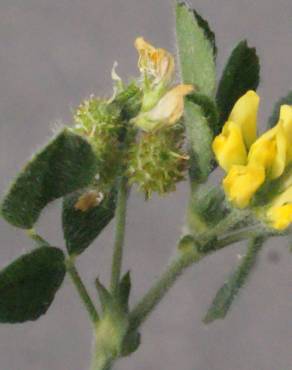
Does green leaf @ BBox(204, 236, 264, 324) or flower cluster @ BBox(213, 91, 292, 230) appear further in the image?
green leaf @ BBox(204, 236, 264, 324)

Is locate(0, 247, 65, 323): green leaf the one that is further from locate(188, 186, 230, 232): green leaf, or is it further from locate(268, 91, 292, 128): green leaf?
locate(268, 91, 292, 128): green leaf

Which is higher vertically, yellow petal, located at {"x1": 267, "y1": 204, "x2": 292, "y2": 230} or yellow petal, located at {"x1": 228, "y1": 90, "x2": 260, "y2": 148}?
yellow petal, located at {"x1": 228, "y1": 90, "x2": 260, "y2": 148}

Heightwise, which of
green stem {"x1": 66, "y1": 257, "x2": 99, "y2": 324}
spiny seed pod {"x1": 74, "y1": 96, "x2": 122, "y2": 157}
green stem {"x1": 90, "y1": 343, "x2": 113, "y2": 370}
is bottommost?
green stem {"x1": 90, "y1": 343, "x2": 113, "y2": 370}

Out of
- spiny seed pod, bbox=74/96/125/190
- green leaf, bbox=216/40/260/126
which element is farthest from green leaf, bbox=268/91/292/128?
spiny seed pod, bbox=74/96/125/190

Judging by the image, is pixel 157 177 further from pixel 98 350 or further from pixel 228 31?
pixel 228 31

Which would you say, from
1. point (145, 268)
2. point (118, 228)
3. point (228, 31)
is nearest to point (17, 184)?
point (118, 228)
